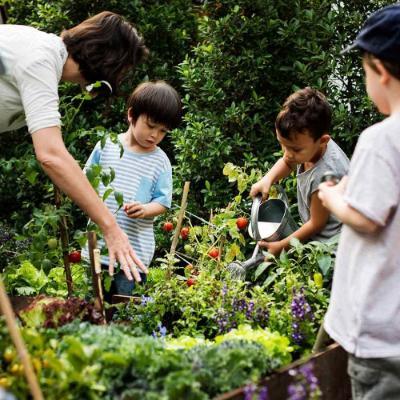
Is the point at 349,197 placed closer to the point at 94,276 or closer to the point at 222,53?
the point at 94,276

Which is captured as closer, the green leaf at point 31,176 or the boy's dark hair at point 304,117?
the green leaf at point 31,176

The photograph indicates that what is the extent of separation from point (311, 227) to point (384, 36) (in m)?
1.32

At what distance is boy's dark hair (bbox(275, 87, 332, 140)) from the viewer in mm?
3369

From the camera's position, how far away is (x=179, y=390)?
2.00 metres

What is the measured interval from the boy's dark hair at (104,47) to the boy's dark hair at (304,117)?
79cm

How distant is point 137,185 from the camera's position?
387 centimetres

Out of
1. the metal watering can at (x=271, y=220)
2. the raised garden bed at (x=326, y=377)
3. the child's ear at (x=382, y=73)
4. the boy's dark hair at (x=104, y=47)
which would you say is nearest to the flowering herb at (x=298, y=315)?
the raised garden bed at (x=326, y=377)

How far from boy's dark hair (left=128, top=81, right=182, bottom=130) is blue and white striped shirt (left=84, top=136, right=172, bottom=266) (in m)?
0.24

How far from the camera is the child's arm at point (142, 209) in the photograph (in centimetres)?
366

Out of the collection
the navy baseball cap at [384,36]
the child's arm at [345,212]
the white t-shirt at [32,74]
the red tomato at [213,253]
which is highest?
the navy baseball cap at [384,36]

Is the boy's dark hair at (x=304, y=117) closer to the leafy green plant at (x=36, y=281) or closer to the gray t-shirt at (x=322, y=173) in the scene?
the gray t-shirt at (x=322, y=173)

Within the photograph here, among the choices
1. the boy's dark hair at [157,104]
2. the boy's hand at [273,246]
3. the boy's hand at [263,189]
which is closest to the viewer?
the boy's hand at [273,246]

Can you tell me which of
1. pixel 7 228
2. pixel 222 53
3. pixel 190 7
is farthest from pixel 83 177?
pixel 190 7

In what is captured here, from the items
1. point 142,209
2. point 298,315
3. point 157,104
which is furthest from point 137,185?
point 298,315
